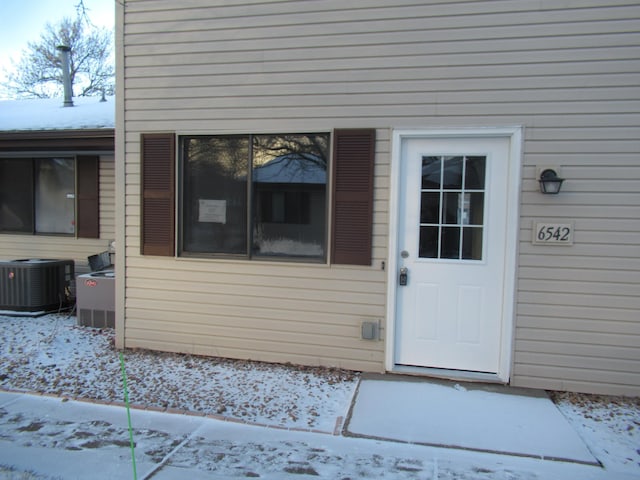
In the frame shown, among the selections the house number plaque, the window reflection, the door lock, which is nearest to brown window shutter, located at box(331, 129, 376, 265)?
the door lock

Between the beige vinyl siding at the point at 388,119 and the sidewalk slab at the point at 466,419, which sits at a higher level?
the beige vinyl siding at the point at 388,119

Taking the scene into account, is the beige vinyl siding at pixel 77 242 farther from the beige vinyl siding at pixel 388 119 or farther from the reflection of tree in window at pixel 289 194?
the reflection of tree in window at pixel 289 194

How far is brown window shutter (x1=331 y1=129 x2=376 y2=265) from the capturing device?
4035 mm

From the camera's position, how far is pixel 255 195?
4398 mm

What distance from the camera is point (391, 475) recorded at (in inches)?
103

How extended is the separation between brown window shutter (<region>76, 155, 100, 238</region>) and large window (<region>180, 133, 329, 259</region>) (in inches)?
123

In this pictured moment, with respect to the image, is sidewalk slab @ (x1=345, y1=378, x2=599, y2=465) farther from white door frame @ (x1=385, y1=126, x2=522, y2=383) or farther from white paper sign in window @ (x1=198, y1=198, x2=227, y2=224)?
white paper sign in window @ (x1=198, y1=198, x2=227, y2=224)

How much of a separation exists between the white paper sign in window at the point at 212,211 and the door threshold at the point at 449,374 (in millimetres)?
2301

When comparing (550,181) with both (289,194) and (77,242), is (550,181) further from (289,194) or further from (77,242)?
(77,242)

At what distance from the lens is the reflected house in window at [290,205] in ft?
14.0

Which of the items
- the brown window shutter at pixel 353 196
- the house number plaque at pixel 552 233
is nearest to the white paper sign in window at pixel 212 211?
the brown window shutter at pixel 353 196

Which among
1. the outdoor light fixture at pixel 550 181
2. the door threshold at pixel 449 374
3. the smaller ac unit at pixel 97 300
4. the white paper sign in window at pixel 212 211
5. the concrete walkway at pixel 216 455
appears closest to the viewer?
the concrete walkway at pixel 216 455

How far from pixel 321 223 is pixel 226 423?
197 centimetres

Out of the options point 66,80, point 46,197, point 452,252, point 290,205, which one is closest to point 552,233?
point 452,252
